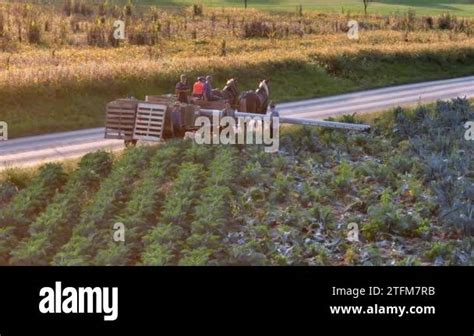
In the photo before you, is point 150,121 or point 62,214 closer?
point 62,214

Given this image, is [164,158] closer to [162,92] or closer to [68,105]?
[68,105]

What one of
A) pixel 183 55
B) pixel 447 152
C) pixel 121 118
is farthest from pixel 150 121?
pixel 183 55

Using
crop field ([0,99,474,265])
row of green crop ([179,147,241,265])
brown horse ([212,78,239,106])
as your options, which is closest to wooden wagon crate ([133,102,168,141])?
crop field ([0,99,474,265])

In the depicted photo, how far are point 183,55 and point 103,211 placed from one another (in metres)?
22.4

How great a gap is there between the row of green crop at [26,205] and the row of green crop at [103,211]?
92 cm

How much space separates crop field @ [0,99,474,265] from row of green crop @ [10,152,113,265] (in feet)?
0.08

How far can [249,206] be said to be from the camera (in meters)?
17.0

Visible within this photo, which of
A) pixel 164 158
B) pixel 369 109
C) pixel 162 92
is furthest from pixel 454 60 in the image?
pixel 164 158

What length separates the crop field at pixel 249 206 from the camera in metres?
14.4

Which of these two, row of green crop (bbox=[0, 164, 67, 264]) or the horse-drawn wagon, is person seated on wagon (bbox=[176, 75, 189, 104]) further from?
row of green crop (bbox=[0, 164, 67, 264])

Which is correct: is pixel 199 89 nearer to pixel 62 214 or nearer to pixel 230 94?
pixel 230 94

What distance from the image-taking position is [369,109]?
95.2 ft

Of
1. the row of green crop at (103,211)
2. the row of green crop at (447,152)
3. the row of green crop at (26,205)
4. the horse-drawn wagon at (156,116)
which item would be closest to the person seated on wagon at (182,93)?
the horse-drawn wagon at (156,116)

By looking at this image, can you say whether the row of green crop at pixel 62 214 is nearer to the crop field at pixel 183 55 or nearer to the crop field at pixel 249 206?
the crop field at pixel 249 206
